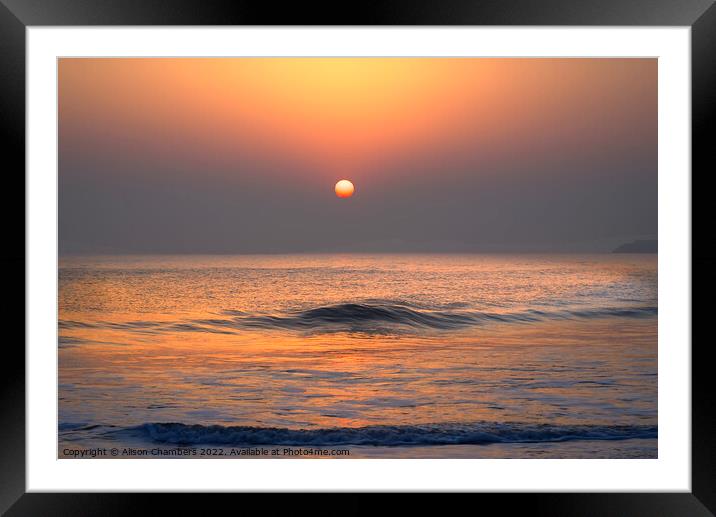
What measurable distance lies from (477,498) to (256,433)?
257 cm

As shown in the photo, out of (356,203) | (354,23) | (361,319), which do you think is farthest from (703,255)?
(356,203)

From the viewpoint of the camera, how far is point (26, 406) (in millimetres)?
1885

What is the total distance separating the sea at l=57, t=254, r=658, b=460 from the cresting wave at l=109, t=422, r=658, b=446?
0.06 ft

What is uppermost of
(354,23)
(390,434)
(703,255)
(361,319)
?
(354,23)

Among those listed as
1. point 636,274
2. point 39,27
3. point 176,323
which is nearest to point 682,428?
point 39,27

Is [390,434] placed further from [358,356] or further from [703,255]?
[358,356]

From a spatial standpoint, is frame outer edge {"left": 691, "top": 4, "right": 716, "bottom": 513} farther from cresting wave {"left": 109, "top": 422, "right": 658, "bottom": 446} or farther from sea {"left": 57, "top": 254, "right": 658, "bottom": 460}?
cresting wave {"left": 109, "top": 422, "right": 658, "bottom": 446}

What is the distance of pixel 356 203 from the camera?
18.8 metres

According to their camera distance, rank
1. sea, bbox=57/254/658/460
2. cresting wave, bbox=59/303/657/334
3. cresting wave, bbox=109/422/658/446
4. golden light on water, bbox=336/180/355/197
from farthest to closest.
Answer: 1. golden light on water, bbox=336/180/355/197
2. cresting wave, bbox=59/303/657/334
3. sea, bbox=57/254/658/460
4. cresting wave, bbox=109/422/658/446

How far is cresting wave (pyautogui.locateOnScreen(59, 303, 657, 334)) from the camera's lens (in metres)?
12.0

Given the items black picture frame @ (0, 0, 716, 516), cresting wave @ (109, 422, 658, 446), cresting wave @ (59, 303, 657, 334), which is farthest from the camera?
cresting wave @ (59, 303, 657, 334)

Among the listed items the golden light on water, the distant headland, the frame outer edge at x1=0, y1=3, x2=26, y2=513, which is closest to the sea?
the distant headland

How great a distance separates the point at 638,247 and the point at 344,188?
8.10 meters

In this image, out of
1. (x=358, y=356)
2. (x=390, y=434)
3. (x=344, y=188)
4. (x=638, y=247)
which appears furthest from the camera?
(x=344, y=188)
